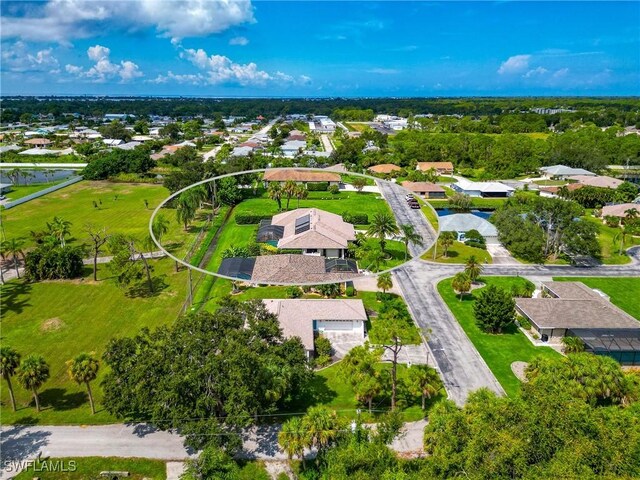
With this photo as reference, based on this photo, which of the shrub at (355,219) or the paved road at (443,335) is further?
the shrub at (355,219)

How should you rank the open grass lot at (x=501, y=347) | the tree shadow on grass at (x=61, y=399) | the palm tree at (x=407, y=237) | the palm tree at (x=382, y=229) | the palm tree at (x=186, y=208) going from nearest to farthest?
the tree shadow on grass at (x=61, y=399) → the open grass lot at (x=501, y=347) → the palm tree at (x=382, y=229) → the palm tree at (x=407, y=237) → the palm tree at (x=186, y=208)

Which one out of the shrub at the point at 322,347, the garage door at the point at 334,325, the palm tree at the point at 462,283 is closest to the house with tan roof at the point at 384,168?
the palm tree at the point at 462,283

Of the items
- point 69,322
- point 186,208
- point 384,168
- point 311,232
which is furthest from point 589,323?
point 384,168

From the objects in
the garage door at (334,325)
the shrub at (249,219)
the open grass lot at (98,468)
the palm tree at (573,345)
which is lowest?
the open grass lot at (98,468)

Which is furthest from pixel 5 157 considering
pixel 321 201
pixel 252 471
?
pixel 252 471

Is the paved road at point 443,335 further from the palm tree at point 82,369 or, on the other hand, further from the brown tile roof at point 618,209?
the brown tile roof at point 618,209

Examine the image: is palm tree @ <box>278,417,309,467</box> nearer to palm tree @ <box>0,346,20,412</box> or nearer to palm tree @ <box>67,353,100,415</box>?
palm tree @ <box>67,353,100,415</box>

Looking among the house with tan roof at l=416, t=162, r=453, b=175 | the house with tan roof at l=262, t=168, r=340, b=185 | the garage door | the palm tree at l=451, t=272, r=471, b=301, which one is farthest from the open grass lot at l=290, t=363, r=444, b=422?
the house with tan roof at l=416, t=162, r=453, b=175

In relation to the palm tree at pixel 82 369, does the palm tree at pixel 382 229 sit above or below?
above
